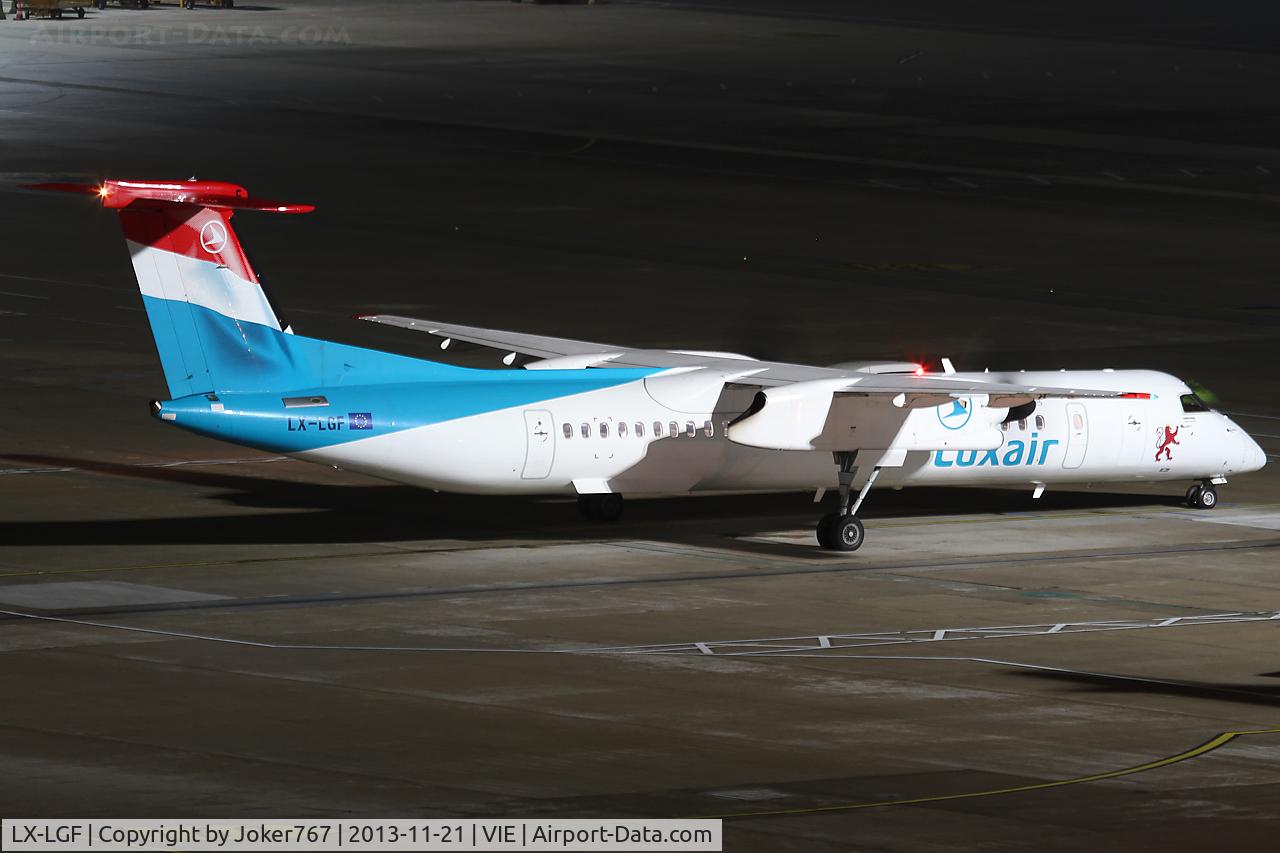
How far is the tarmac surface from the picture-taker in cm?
2366

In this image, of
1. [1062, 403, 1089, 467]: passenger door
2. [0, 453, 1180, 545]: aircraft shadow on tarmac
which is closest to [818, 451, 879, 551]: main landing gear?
[0, 453, 1180, 545]: aircraft shadow on tarmac

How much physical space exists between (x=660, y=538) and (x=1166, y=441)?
8.84m

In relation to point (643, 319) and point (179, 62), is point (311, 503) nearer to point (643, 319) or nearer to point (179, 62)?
point (643, 319)

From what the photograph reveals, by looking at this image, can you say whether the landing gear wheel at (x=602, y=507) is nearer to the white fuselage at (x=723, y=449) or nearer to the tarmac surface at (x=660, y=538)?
the tarmac surface at (x=660, y=538)

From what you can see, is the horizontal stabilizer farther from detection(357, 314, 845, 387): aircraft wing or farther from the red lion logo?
the red lion logo

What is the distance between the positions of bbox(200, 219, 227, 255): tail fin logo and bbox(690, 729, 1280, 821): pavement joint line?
1493 centimetres

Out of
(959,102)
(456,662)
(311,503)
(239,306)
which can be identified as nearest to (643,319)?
(311,503)

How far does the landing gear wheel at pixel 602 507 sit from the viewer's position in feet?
126

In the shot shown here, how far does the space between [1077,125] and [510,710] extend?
244 ft

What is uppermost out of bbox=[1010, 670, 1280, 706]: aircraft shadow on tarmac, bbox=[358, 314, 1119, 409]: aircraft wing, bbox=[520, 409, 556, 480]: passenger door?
bbox=[358, 314, 1119, 409]: aircraft wing

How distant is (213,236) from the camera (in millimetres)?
33844

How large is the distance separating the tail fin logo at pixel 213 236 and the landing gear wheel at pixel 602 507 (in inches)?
305
